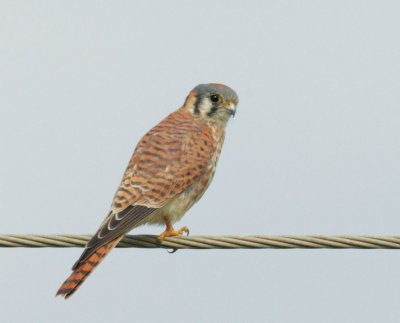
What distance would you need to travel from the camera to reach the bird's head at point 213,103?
6852mm

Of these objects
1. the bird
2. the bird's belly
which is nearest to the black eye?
the bird

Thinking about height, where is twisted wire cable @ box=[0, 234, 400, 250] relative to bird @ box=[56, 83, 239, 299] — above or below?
below

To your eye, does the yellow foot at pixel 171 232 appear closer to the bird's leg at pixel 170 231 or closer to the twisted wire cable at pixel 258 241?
the bird's leg at pixel 170 231

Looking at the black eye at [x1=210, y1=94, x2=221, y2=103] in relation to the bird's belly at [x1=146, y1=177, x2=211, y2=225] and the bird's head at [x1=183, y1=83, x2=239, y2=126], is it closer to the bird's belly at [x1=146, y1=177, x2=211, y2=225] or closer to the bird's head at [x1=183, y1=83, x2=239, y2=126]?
the bird's head at [x1=183, y1=83, x2=239, y2=126]

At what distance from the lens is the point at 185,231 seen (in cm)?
600

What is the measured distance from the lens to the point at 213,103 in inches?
272

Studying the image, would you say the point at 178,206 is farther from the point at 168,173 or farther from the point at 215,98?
the point at 215,98

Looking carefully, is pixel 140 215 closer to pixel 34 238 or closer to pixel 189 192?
pixel 189 192
